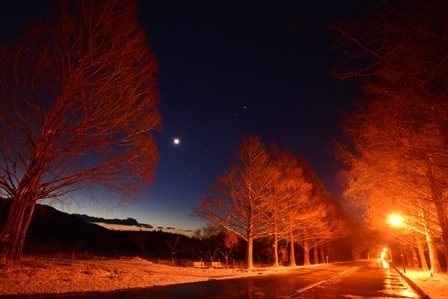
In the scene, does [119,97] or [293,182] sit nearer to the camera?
[119,97]

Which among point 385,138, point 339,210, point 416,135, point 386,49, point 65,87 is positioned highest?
point 339,210

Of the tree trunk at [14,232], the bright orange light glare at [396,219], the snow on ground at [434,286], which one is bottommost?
the snow on ground at [434,286]

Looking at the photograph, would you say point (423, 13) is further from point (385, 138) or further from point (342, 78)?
point (385, 138)

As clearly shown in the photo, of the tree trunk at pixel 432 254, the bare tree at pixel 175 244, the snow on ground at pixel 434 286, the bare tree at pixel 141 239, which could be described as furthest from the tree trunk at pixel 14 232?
the bare tree at pixel 141 239

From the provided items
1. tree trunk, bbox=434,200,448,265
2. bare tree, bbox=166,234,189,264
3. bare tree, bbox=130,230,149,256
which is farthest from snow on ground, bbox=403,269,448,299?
bare tree, bbox=130,230,149,256

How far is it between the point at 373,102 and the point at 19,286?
10.5 metres

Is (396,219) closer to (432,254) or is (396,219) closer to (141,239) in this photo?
(432,254)

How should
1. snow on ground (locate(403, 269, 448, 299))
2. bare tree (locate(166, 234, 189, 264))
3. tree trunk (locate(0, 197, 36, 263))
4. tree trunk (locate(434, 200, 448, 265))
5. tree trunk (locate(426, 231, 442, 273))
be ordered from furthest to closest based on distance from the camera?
bare tree (locate(166, 234, 189, 264)) < tree trunk (locate(426, 231, 442, 273)) < tree trunk (locate(434, 200, 448, 265)) < tree trunk (locate(0, 197, 36, 263)) < snow on ground (locate(403, 269, 448, 299))

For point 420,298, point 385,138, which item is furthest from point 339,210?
point 385,138

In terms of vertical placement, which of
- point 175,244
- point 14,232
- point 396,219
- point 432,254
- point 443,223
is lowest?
point 14,232

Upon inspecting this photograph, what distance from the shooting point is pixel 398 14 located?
4949 millimetres

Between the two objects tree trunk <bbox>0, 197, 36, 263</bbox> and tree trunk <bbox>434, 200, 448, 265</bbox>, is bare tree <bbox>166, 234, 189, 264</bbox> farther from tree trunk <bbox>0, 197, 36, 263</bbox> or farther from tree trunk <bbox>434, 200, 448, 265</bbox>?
tree trunk <bbox>434, 200, 448, 265</bbox>

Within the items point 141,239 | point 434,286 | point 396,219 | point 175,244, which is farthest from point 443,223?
point 141,239

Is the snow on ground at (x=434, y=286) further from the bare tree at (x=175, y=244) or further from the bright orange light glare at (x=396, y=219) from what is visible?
the bare tree at (x=175, y=244)
